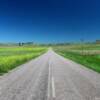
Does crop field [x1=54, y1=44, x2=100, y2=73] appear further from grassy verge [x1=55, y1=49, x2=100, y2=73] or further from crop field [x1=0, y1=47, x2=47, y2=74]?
crop field [x1=0, y1=47, x2=47, y2=74]

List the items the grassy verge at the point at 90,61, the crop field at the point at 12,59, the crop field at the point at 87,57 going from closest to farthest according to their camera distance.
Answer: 1. the crop field at the point at 12,59
2. the grassy verge at the point at 90,61
3. the crop field at the point at 87,57

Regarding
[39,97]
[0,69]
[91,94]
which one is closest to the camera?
[39,97]

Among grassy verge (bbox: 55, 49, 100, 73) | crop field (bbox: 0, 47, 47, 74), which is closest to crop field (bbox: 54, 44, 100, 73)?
grassy verge (bbox: 55, 49, 100, 73)

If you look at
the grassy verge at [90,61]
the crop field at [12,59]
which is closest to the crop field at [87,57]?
the grassy verge at [90,61]

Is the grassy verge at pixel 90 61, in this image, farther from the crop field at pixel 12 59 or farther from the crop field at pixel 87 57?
the crop field at pixel 12 59

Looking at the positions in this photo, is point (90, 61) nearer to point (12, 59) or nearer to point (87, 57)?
point (12, 59)

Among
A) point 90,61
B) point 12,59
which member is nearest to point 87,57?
point 90,61

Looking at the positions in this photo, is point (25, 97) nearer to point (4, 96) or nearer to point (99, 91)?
point (4, 96)

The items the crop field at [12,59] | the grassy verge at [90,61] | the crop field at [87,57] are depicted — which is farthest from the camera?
the crop field at [87,57]

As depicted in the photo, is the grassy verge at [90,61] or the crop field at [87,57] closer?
the grassy verge at [90,61]

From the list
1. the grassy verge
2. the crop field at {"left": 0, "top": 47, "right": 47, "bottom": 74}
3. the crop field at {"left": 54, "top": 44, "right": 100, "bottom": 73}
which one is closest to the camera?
the crop field at {"left": 0, "top": 47, "right": 47, "bottom": 74}

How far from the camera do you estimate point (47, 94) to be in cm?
1079

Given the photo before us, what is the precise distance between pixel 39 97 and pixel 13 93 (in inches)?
64.4

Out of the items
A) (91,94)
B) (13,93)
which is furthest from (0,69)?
(91,94)
